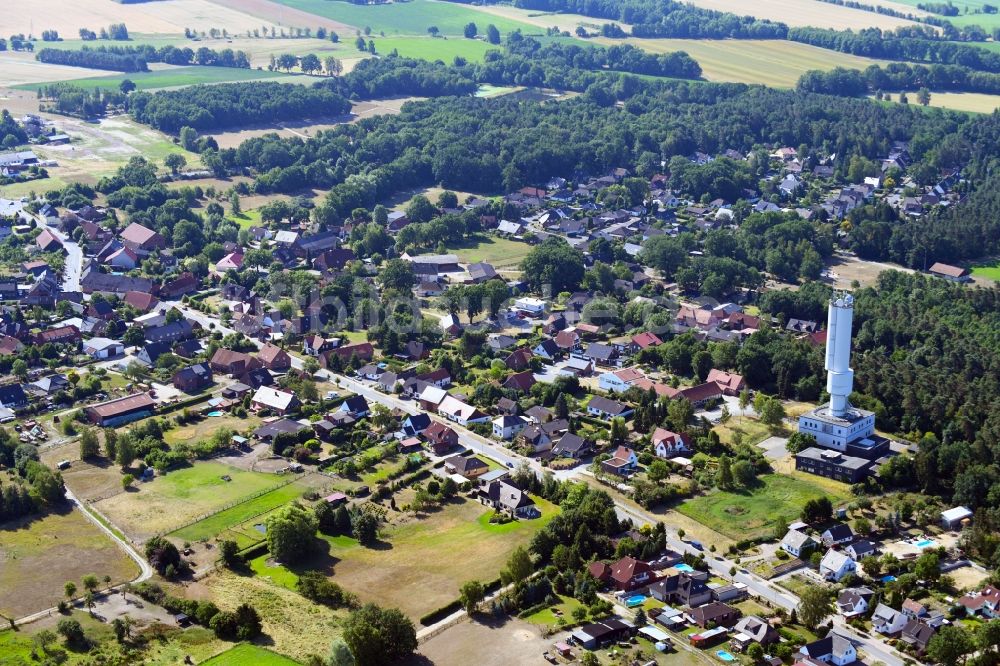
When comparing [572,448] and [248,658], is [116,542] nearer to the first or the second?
[248,658]

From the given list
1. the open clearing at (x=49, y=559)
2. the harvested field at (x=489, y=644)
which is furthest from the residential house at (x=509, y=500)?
the open clearing at (x=49, y=559)

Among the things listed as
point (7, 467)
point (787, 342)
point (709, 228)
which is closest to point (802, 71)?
point (709, 228)

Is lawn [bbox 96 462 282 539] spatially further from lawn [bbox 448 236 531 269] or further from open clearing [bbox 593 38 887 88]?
open clearing [bbox 593 38 887 88]

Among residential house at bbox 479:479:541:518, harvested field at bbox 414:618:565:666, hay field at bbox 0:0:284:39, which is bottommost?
harvested field at bbox 414:618:565:666

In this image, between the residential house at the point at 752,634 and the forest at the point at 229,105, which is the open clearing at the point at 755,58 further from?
the residential house at the point at 752,634

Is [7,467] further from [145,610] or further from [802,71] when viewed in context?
[802,71]

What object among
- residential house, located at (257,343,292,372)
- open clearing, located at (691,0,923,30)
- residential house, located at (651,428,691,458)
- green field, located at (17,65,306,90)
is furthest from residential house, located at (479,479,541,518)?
open clearing, located at (691,0,923,30)
